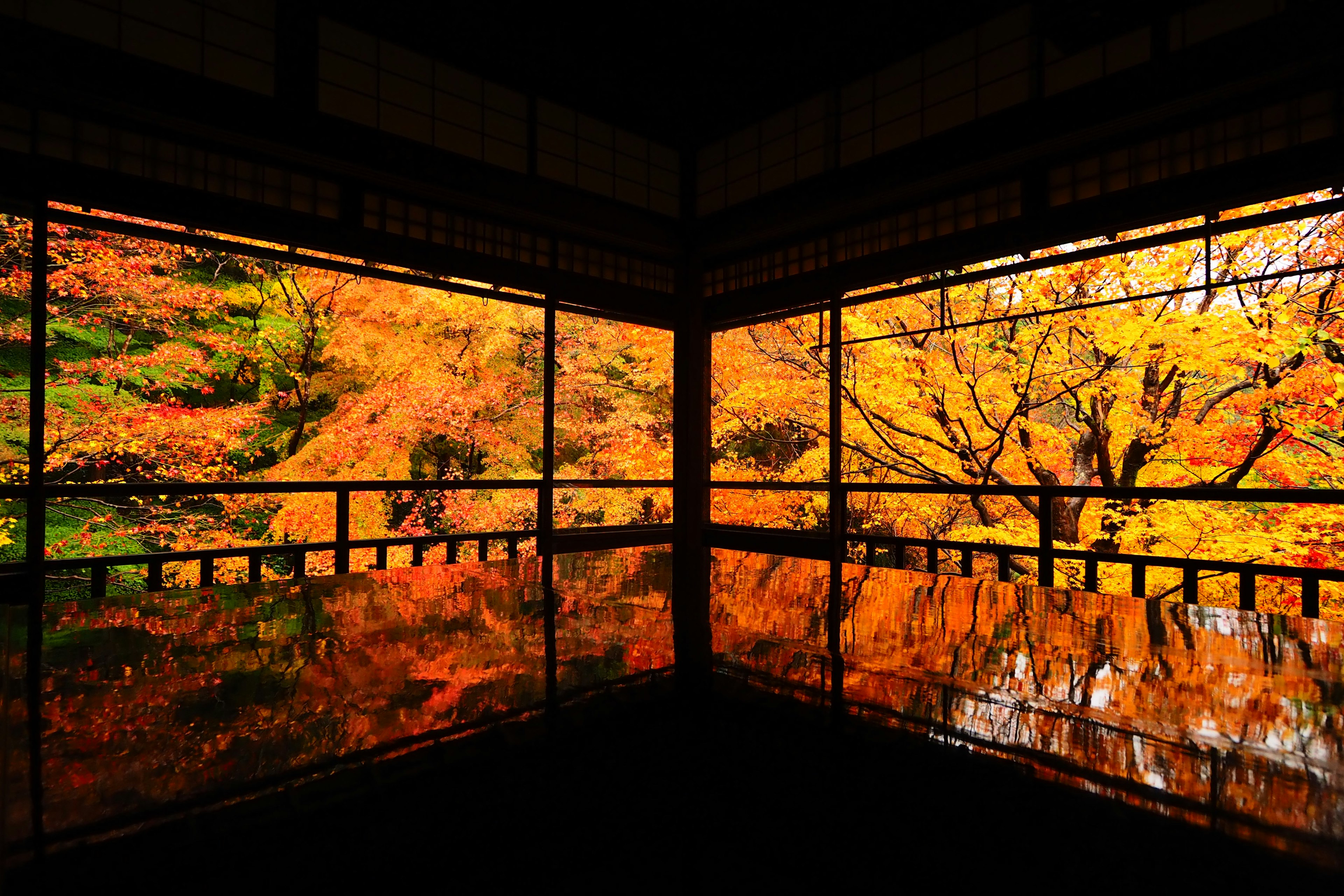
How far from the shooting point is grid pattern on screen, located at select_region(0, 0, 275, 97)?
107 inches

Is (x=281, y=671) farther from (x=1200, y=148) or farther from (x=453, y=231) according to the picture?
(x=1200, y=148)

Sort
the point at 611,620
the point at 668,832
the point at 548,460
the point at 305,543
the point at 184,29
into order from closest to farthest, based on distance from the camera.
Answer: the point at 668,832
the point at 611,620
the point at 184,29
the point at 305,543
the point at 548,460

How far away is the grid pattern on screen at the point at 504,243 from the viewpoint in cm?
366

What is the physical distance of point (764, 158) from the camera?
453 cm

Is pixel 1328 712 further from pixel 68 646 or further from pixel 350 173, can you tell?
pixel 350 173

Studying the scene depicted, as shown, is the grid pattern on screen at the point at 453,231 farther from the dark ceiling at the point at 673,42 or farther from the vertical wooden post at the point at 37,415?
the vertical wooden post at the point at 37,415

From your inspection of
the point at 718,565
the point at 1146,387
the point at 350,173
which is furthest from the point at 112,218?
the point at 1146,387

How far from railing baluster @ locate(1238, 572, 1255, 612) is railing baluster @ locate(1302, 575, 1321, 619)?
124mm

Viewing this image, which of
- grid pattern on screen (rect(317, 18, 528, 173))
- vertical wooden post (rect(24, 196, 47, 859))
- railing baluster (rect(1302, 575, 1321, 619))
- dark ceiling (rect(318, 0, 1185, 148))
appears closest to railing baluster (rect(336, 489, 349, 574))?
vertical wooden post (rect(24, 196, 47, 859))

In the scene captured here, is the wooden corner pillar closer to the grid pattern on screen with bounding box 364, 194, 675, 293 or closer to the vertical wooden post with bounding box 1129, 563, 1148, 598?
the grid pattern on screen with bounding box 364, 194, 675, 293

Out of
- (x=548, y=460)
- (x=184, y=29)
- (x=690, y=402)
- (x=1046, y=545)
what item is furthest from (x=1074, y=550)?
(x=184, y=29)

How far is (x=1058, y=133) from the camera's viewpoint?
10.4 ft

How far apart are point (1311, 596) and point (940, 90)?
2773 millimetres

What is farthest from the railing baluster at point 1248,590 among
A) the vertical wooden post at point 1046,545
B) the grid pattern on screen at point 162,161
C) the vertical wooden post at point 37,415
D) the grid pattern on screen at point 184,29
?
the grid pattern on screen at point 184,29
